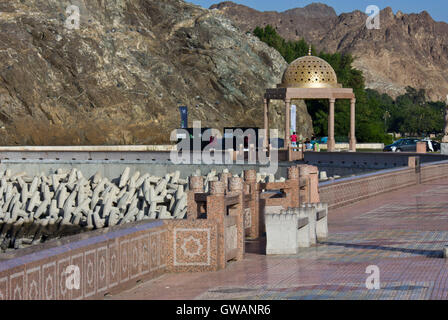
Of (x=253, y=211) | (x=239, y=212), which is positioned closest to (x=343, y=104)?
(x=253, y=211)

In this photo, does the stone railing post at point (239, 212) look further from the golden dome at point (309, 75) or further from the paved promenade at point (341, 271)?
the golden dome at point (309, 75)

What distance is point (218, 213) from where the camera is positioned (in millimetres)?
11266

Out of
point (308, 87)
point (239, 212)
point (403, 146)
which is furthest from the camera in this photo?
point (403, 146)

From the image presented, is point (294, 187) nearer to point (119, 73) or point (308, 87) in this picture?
point (308, 87)

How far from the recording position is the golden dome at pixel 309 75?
46.8 meters

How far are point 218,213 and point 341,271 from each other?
1.82m

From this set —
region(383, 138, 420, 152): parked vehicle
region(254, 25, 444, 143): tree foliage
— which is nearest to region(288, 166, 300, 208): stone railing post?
region(383, 138, 420, 152): parked vehicle

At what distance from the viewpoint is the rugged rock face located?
240 ft

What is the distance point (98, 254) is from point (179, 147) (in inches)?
1417

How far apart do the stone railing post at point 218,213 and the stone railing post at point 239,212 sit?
0.69m

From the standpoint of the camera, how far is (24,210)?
A: 32219mm

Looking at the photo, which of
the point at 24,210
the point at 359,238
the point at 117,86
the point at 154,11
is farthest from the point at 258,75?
the point at 359,238

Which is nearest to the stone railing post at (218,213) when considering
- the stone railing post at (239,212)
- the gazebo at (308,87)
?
the stone railing post at (239,212)
